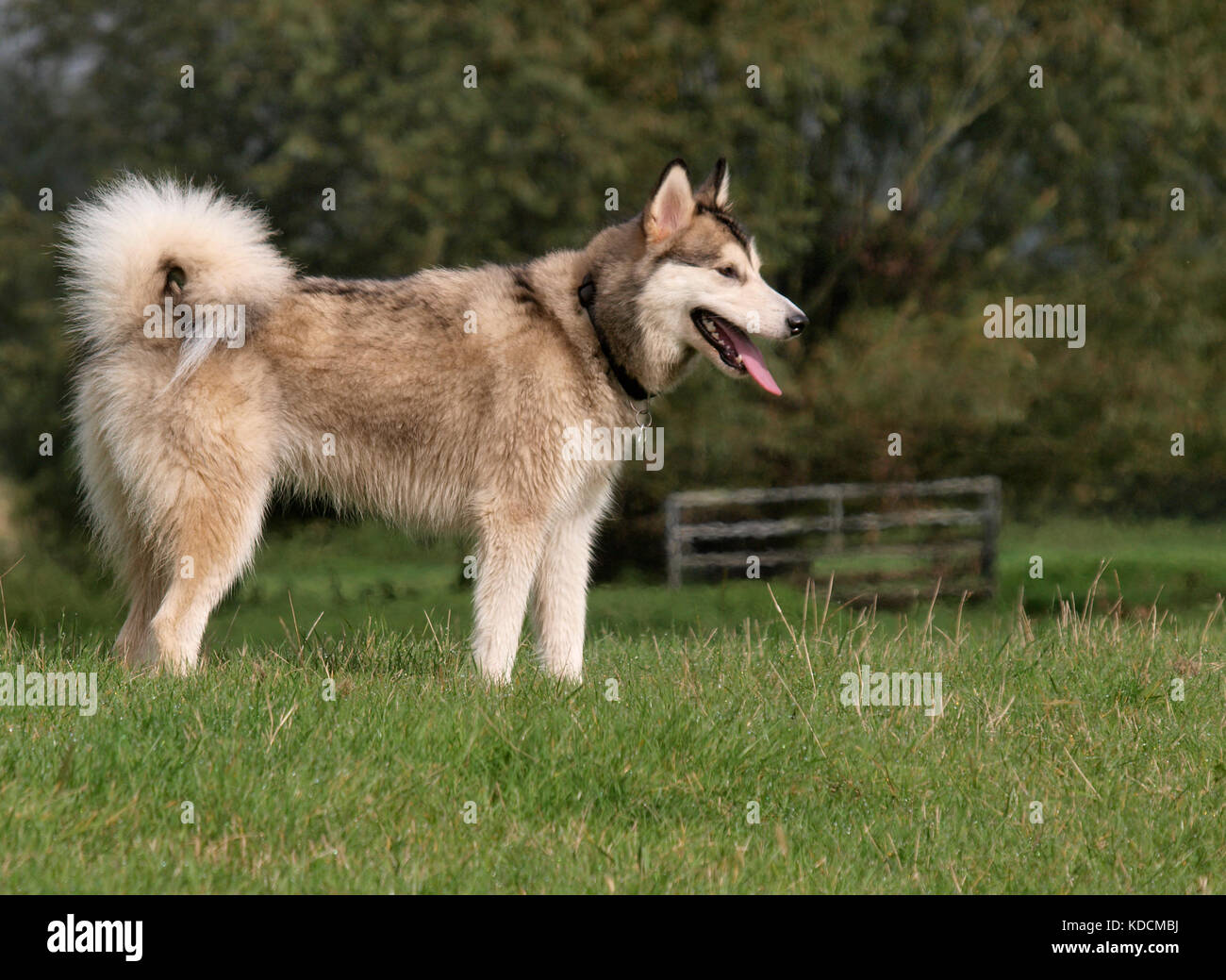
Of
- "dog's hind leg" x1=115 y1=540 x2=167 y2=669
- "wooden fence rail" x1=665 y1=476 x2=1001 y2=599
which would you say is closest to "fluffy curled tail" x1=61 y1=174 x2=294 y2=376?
"dog's hind leg" x1=115 y1=540 x2=167 y2=669

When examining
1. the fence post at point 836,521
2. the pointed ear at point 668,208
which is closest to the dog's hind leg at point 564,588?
the pointed ear at point 668,208

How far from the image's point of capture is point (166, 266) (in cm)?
620

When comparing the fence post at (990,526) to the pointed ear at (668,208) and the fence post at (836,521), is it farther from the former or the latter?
the pointed ear at (668,208)

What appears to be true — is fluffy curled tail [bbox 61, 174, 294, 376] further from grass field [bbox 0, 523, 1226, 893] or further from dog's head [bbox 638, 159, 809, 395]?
dog's head [bbox 638, 159, 809, 395]

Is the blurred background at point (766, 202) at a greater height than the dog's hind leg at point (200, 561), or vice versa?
the blurred background at point (766, 202)

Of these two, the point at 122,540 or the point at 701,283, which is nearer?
the point at 701,283

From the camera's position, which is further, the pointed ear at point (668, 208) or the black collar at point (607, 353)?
the black collar at point (607, 353)

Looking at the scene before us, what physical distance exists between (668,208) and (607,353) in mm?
755

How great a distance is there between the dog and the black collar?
0.03 ft

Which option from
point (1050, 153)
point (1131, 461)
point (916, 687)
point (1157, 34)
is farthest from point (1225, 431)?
point (916, 687)

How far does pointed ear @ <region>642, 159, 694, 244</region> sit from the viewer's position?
6.08 metres

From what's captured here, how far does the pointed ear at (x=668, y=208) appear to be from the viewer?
6078mm

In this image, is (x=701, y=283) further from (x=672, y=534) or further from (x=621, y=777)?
(x=672, y=534)

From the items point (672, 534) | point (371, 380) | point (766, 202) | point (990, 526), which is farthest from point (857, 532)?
point (371, 380)
